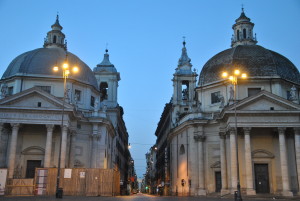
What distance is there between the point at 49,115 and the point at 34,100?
2.80 m

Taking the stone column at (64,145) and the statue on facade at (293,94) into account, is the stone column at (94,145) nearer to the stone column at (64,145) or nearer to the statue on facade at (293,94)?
the stone column at (64,145)

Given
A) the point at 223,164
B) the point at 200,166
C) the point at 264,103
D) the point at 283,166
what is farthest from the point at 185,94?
the point at 283,166

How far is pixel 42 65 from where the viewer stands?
56.2 metres

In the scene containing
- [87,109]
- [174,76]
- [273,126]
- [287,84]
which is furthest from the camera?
[174,76]

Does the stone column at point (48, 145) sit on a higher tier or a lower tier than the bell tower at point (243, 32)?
lower

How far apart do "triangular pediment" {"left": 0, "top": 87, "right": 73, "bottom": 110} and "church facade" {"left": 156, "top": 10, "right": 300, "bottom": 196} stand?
2030cm

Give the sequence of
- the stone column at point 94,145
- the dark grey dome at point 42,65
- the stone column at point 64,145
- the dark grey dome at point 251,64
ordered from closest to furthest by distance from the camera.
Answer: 1. the stone column at point 64,145
2. the dark grey dome at point 251,64
3. the stone column at point 94,145
4. the dark grey dome at point 42,65

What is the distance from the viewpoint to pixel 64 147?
47188mm

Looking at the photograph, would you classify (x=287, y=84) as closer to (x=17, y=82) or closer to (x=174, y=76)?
(x=174, y=76)

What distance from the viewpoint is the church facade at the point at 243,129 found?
1837 inches

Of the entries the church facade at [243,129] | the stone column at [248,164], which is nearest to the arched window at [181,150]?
the church facade at [243,129]

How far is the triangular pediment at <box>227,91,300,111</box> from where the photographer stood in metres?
46.9

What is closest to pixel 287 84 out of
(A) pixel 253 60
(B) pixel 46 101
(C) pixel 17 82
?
A: (A) pixel 253 60

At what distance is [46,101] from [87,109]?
11243 millimetres
